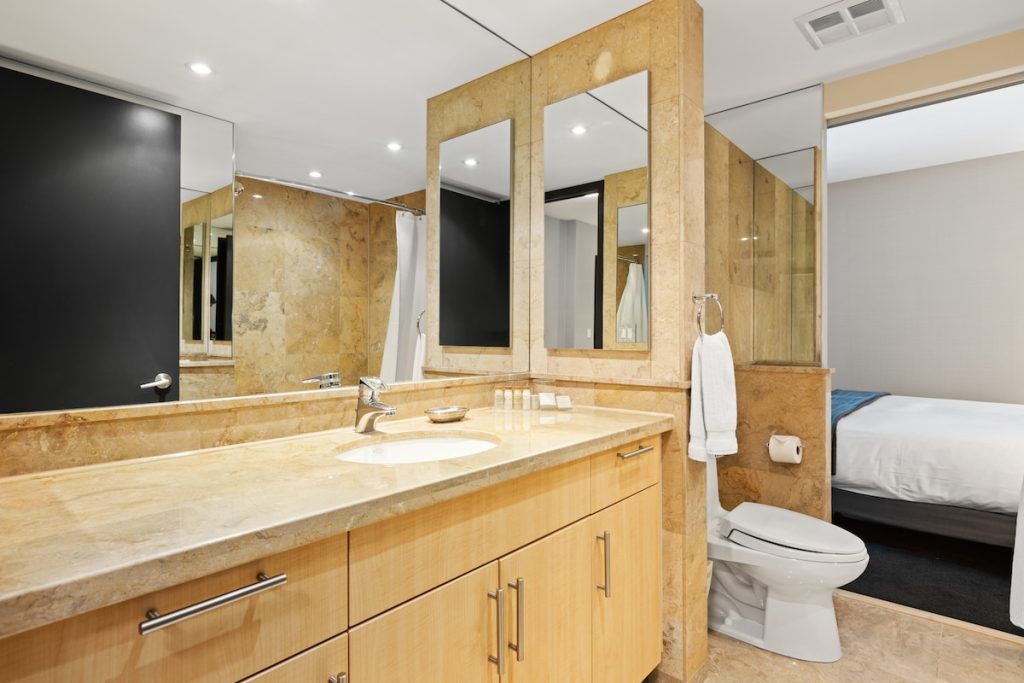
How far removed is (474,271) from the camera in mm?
2219

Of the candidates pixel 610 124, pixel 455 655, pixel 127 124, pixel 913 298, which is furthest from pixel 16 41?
pixel 913 298

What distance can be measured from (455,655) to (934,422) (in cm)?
321

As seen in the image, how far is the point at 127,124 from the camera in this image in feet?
3.95

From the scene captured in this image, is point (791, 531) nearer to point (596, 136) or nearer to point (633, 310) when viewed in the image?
point (633, 310)

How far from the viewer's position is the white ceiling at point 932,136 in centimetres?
312

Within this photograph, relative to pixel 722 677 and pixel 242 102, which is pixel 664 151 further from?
pixel 722 677

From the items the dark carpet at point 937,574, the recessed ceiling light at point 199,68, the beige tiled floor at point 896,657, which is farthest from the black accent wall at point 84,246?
the dark carpet at point 937,574

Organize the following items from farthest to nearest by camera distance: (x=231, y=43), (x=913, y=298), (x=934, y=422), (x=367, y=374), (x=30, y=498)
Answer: (x=913, y=298)
(x=934, y=422)
(x=367, y=374)
(x=231, y=43)
(x=30, y=498)

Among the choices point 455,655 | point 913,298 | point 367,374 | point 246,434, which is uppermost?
point 913,298

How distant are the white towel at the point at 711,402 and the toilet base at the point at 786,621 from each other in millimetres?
701

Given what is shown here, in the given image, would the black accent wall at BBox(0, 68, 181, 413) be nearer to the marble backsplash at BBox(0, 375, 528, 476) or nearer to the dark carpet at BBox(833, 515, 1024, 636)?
the marble backsplash at BBox(0, 375, 528, 476)

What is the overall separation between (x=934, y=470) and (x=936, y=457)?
69mm

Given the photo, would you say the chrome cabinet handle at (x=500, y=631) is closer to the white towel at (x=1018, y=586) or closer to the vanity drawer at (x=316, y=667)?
the vanity drawer at (x=316, y=667)

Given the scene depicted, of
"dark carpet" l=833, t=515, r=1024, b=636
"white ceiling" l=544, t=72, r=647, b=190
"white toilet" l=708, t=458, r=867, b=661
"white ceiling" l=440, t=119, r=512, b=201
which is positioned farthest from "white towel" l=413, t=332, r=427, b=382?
"dark carpet" l=833, t=515, r=1024, b=636
